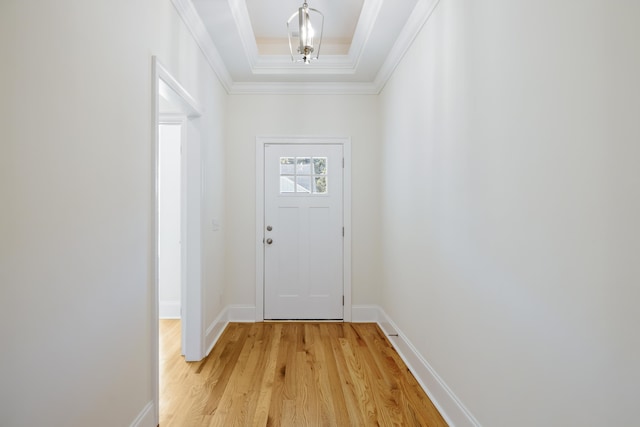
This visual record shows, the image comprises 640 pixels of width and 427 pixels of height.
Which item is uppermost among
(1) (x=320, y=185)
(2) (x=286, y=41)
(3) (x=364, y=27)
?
(2) (x=286, y=41)

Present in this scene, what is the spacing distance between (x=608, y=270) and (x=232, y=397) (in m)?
2.10

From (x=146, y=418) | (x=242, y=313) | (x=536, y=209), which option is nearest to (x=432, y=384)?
(x=536, y=209)

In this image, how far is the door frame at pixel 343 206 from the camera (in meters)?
3.54

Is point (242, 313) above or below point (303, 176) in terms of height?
below

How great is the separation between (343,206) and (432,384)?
197 centimetres

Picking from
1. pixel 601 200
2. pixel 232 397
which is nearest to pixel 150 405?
pixel 232 397

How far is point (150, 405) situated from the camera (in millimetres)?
1745

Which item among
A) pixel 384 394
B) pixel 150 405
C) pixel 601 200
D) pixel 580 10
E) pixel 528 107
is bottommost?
pixel 384 394

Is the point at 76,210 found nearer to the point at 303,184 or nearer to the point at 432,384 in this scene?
the point at 432,384

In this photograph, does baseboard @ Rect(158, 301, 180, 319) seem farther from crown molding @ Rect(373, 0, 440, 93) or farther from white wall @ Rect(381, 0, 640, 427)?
crown molding @ Rect(373, 0, 440, 93)

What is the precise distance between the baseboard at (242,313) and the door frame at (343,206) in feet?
0.18

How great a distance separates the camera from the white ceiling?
2314mm

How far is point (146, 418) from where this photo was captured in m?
1.69

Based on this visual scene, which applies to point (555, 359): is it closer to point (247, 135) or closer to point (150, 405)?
point (150, 405)
